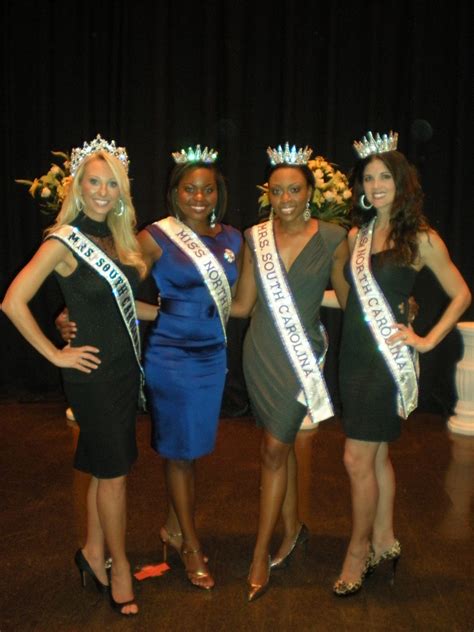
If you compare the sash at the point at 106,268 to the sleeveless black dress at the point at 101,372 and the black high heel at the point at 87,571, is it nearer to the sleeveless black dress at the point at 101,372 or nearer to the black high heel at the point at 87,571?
the sleeveless black dress at the point at 101,372

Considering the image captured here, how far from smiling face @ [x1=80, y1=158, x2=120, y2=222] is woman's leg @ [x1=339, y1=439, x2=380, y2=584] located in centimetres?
108

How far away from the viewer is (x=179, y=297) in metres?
2.37

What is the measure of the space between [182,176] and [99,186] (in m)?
0.35

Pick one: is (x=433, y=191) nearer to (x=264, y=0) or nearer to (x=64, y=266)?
(x=264, y=0)

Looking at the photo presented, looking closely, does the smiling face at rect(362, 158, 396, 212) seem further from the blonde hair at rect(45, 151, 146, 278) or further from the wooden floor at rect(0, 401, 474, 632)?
the wooden floor at rect(0, 401, 474, 632)

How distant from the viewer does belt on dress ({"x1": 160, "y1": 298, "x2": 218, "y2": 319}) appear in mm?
2371

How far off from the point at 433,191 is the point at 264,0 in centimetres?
164

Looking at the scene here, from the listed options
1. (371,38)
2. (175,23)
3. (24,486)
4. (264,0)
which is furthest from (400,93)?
(24,486)

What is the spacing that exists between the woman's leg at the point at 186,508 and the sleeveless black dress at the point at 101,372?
0.27 m

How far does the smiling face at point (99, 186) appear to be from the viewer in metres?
2.12

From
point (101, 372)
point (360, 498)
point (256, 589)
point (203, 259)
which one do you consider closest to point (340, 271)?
point (203, 259)

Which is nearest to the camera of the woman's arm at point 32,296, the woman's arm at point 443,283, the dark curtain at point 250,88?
the woman's arm at point 32,296

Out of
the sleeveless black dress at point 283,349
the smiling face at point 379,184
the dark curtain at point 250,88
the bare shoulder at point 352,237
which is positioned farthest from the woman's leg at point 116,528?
the dark curtain at point 250,88

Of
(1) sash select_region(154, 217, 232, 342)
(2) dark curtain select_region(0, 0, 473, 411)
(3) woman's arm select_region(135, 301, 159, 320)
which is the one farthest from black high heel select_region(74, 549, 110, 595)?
(2) dark curtain select_region(0, 0, 473, 411)
